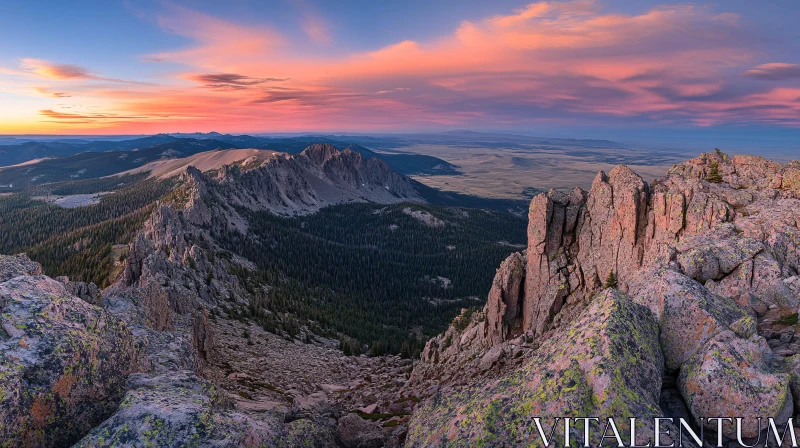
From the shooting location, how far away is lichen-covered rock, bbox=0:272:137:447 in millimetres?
11961

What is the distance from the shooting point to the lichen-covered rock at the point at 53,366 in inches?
471

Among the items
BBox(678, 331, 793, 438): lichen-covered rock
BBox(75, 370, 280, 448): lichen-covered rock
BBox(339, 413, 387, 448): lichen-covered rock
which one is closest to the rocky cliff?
BBox(678, 331, 793, 438): lichen-covered rock

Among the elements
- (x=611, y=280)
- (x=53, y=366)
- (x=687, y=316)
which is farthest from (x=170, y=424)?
(x=611, y=280)

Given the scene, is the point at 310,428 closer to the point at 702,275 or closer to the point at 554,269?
the point at 702,275

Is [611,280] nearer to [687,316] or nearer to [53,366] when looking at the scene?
[687,316]

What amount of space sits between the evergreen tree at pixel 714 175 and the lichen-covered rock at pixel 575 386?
39.5 meters

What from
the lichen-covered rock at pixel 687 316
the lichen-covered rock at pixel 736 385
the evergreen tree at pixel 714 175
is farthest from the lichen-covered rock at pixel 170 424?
the evergreen tree at pixel 714 175

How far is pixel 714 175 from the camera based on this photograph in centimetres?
4522

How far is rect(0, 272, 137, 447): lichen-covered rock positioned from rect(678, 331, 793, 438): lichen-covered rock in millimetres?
20551

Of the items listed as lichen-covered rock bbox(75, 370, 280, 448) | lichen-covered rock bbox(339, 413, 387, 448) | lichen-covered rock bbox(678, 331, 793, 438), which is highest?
lichen-covered rock bbox(678, 331, 793, 438)

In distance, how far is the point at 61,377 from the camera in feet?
42.3

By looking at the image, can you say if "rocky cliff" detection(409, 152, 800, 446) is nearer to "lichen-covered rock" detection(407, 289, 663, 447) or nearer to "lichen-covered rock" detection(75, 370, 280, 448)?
"lichen-covered rock" detection(407, 289, 663, 447)

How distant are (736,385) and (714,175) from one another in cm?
4319

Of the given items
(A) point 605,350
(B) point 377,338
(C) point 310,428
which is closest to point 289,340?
(B) point 377,338
